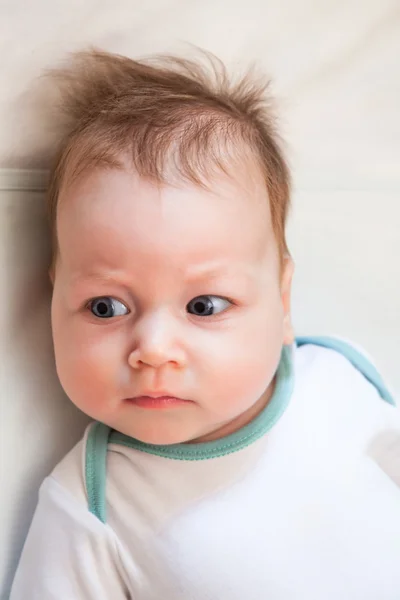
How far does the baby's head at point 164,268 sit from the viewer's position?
2.72ft

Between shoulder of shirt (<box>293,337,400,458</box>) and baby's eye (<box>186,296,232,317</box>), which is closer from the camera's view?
baby's eye (<box>186,296,232,317</box>)

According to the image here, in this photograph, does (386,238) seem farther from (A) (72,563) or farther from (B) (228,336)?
(A) (72,563)

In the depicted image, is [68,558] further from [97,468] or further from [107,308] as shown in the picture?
[107,308]

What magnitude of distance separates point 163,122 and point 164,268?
0.59 feet

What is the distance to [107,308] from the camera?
0.87 m

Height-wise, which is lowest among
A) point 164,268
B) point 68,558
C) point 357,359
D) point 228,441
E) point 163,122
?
point 68,558

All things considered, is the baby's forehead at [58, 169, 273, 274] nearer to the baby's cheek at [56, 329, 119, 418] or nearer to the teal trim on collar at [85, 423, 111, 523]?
the baby's cheek at [56, 329, 119, 418]

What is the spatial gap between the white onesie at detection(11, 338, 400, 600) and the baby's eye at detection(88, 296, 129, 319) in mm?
181

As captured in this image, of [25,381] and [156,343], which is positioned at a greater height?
[156,343]

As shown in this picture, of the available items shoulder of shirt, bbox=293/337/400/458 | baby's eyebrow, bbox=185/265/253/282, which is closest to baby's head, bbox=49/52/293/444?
baby's eyebrow, bbox=185/265/253/282

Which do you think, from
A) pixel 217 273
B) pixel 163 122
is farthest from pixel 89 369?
pixel 163 122

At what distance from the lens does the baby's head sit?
0.83 metres

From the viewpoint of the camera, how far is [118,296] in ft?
2.81

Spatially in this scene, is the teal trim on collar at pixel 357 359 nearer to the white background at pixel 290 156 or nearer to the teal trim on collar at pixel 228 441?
the white background at pixel 290 156
